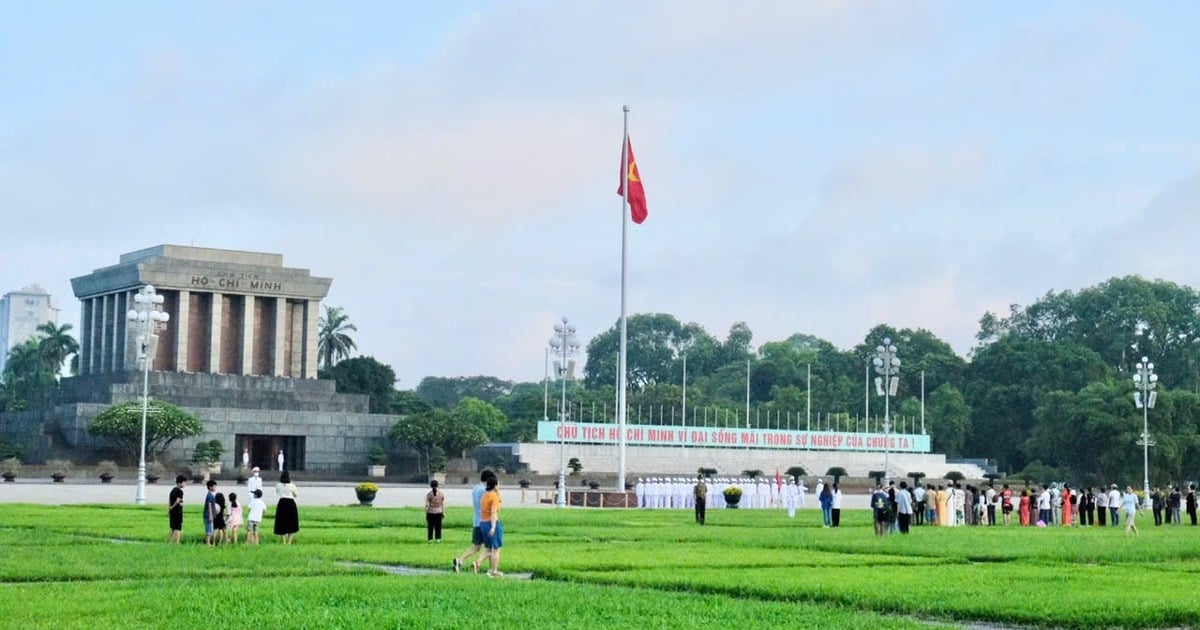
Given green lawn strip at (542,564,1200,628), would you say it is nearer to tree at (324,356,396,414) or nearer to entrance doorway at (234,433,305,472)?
entrance doorway at (234,433,305,472)

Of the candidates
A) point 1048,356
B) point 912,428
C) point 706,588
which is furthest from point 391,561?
point 1048,356

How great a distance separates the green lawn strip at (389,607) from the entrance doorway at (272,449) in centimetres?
6587

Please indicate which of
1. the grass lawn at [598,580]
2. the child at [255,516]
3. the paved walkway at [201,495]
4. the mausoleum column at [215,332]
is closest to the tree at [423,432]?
the mausoleum column at [215,332]

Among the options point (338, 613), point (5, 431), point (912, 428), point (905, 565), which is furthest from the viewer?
point (912, 428)

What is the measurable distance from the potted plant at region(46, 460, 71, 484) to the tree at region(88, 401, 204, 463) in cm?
219

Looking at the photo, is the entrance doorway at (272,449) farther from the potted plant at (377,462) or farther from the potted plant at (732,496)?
the potted plant at (732,496)

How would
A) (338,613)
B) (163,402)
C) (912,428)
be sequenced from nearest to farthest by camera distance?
(338,613) → (163,402) → (912,428)

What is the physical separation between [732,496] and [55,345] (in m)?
67.8

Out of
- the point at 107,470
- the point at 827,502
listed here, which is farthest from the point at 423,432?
the point at 827,502

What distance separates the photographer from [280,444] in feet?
278

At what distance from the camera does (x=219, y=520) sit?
26.8 metres

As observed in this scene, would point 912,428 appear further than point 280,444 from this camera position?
Yes

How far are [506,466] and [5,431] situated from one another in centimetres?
2666

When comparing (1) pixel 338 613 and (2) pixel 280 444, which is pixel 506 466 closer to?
(2) pixel 280 444
